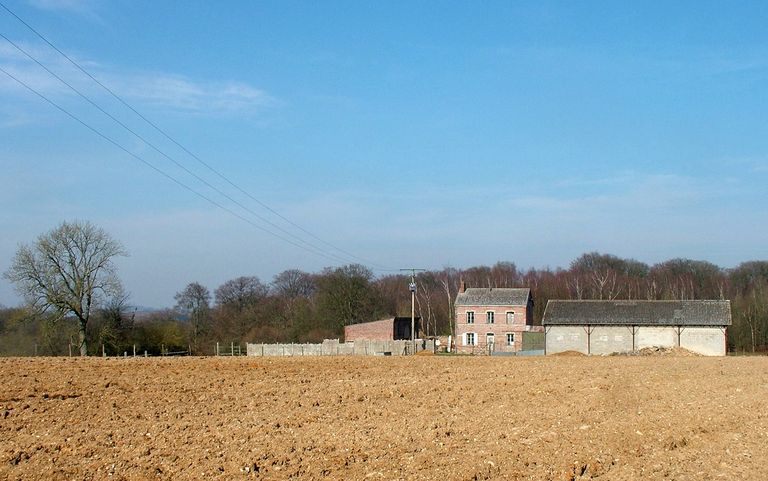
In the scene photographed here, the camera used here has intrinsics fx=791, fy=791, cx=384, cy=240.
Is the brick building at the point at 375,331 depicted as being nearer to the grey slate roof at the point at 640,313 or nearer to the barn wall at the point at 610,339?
the grey slate roof at the point at 640,313

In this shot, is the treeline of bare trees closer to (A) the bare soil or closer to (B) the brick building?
(B) the brick building

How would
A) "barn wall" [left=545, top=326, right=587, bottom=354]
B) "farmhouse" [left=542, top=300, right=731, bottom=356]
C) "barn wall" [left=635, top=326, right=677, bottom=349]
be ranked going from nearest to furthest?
1. "farmhouse" [left=542, top=300, right=731, bottom=356]
2. "barn wall" [left=635, top=326, right=677, bottom=349]
3. "barn wall" [left=545, top=326, right=587, bottom=354]

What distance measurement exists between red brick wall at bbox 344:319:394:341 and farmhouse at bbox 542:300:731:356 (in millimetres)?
18777

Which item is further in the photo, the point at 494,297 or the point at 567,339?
the point at 494,297

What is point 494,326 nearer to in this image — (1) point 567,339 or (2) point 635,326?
(1) point 567,339

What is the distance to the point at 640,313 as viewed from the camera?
71375mm

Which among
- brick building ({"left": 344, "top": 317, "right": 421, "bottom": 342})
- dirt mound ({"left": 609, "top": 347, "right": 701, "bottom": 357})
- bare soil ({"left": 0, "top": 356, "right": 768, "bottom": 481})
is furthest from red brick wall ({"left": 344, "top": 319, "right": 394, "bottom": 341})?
bare soil ({"left": 0, "top": 356, "right": 768, "bottom": 481})

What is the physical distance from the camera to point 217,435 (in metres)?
18.8

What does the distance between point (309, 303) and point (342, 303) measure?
27.2 ft

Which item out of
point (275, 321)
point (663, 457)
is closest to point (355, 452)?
point (663, 457)

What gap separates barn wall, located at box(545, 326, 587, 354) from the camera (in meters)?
71.7

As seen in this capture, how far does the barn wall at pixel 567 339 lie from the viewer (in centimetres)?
7169

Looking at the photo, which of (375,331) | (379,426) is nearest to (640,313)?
→ (375,331)

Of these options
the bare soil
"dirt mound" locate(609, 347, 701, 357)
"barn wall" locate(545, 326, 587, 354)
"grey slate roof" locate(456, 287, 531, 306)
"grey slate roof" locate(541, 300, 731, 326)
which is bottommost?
"dirt mound" locate(609, 347, 701, 357)
